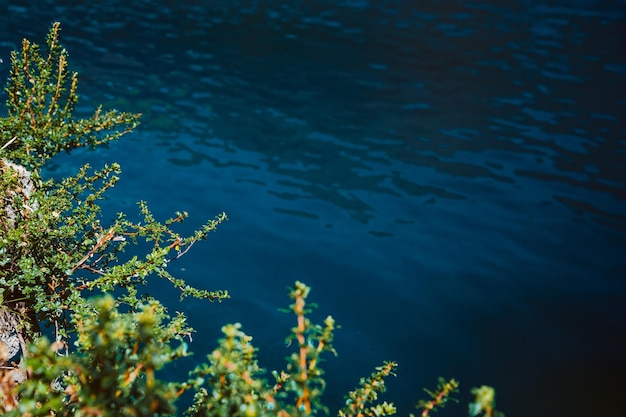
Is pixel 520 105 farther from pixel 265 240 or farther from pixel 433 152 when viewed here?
pixel 265 240

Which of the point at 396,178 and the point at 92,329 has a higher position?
the point at 92,329

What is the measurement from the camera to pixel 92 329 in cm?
157

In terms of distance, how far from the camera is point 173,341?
21.8 feet

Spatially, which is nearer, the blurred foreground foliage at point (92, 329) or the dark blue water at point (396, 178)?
the blurred foreground foliage at point (92, 329)

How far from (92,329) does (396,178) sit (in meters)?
9.85

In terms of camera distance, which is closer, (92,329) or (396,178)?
(92,329)

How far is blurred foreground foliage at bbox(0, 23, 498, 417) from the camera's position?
5.28 feet

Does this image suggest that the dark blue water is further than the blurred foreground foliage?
Yes

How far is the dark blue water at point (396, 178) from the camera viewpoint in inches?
290

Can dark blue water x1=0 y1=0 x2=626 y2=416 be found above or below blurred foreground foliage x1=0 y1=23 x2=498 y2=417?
below

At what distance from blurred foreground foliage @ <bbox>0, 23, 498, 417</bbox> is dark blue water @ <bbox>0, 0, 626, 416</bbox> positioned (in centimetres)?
308

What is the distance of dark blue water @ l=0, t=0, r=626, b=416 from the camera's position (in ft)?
24.2

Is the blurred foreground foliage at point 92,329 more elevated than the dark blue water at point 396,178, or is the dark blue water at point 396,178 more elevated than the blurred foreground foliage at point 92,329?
the blurred foreground foliage at point 92,329

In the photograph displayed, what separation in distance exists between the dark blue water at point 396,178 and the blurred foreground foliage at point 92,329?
3.08m
